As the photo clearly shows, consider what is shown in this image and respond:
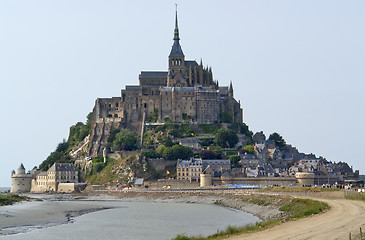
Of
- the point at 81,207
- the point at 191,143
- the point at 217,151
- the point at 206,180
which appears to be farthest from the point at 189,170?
the point at 81,207

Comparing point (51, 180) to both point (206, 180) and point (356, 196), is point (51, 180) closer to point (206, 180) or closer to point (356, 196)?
point (206, 180)

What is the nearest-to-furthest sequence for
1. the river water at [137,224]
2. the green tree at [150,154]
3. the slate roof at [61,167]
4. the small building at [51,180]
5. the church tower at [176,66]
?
1. the river water at [137,224]
2. the green tree at [150,154]
3. the small building at [51,180]
4. the slate roof at [61,167]
5. the church tower at [176,66]

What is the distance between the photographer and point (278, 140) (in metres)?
134

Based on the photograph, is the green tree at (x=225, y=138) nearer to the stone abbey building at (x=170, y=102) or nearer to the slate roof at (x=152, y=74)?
the stone abbey building at (x=170, y=102)

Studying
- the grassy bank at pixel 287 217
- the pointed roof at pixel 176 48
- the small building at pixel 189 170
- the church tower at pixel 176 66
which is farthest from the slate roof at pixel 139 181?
the grassy bank at pixel 287 217

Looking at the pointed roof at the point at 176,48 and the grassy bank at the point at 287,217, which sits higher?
the pointed roof at the point at 176,48

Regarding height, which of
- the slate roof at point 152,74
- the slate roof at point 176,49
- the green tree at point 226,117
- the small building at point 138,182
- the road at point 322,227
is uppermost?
the slate roof at point 176,49

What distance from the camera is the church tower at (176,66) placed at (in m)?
133

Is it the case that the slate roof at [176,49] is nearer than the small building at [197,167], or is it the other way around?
the small building at [197,167]

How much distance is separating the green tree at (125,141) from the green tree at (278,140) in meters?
28.8

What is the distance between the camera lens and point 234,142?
124m

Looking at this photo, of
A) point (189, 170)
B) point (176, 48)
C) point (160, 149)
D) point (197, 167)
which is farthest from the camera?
point (176, 48)

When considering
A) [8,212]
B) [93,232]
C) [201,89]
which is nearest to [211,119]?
[201,89]

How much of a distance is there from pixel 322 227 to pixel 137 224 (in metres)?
23.9
